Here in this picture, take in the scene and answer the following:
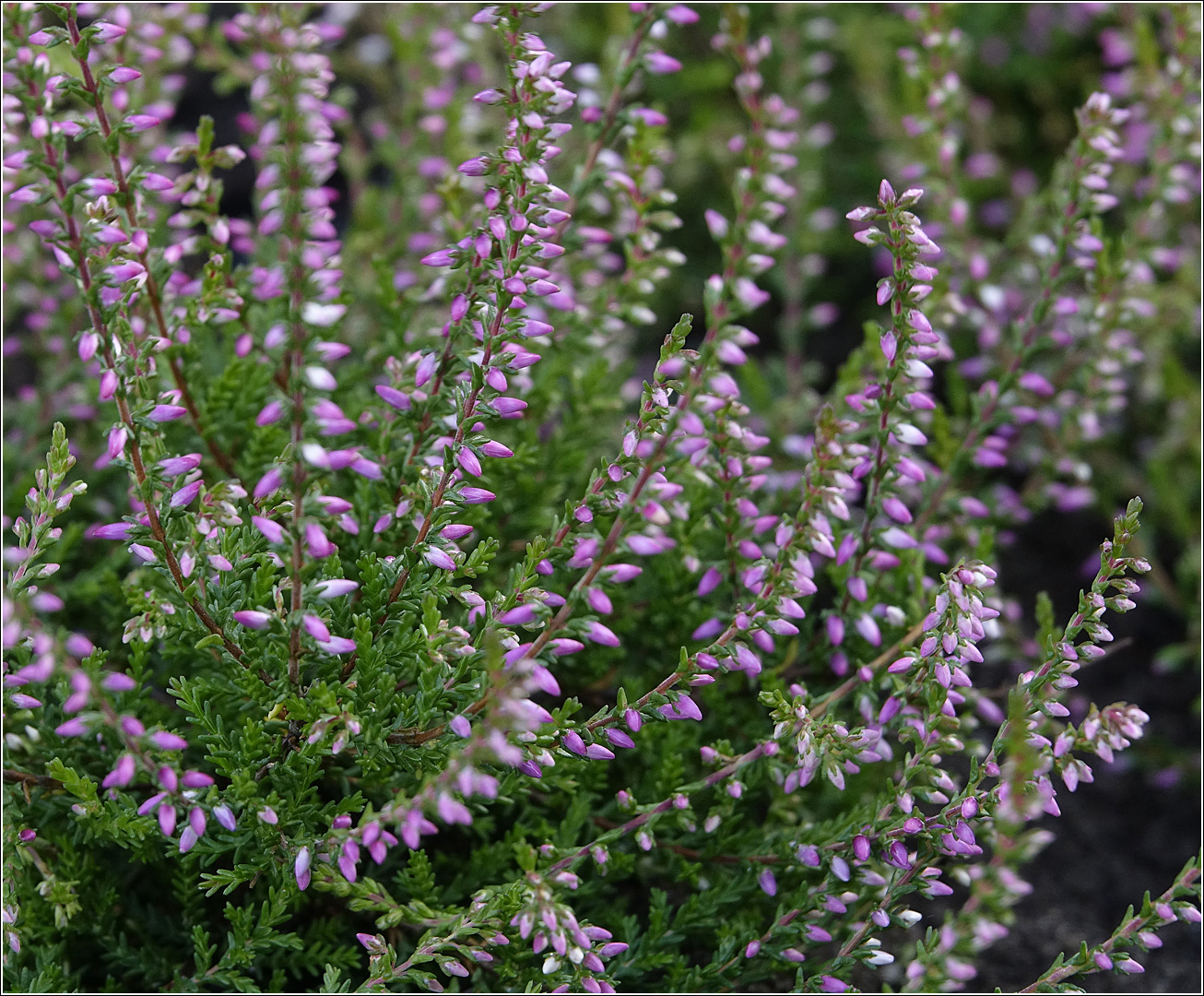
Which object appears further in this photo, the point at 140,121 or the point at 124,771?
the point at 140,121

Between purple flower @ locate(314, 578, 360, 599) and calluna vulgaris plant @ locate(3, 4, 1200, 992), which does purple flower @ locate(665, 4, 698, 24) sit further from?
purple flower @ locate(314, 578, 360, 599)

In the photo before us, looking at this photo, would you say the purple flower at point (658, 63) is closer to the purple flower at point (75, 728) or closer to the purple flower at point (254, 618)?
the purple flower at point (254, 618)

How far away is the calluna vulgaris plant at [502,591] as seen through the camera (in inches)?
70.0

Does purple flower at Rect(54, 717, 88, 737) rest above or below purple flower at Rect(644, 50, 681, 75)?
below

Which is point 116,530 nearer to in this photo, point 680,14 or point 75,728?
point 75,728

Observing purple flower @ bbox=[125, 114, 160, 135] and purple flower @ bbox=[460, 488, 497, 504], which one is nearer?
purple flower @ bbox=[460, 488, 497, 504]

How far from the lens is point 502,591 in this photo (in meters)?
2.28

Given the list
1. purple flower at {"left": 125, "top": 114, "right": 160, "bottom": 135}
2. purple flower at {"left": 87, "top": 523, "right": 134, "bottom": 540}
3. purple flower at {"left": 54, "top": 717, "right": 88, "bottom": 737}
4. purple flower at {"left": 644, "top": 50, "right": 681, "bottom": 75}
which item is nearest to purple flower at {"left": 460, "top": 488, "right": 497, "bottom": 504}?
purple flower at {"left": 87, "top": 523, "right": 134, "bottom": 540}

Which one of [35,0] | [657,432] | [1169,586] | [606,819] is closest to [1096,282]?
[1169,586]

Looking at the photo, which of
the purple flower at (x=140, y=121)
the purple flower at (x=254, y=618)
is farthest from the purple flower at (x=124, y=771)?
the purple flower at (x=140, y=121)

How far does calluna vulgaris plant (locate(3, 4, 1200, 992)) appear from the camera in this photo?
5.83ft

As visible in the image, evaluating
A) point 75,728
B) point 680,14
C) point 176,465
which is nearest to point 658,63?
point 680,14

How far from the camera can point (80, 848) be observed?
7.07 feet

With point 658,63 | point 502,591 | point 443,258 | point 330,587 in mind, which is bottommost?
point 502,591
